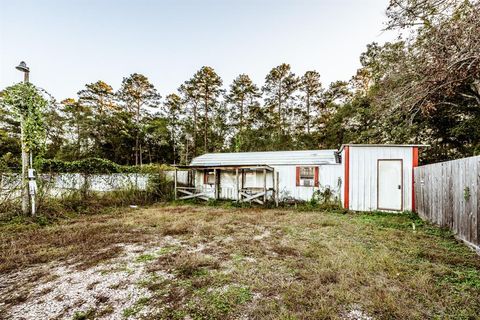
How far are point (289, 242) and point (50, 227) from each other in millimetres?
5940

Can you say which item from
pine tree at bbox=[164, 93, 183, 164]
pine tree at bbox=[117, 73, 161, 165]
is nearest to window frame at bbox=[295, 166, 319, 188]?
pine tree at bbox=[164, 93, 183, 164]

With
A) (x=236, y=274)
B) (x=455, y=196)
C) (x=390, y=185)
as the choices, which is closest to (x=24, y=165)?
(x=236, y=274)

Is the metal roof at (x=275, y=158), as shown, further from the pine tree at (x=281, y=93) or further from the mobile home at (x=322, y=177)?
the pine tree at (x=281, y=93)

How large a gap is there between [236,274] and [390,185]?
717 centimetres

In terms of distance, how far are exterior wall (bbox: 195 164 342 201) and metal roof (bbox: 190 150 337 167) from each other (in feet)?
1.04

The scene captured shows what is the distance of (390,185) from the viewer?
7621 millimetres

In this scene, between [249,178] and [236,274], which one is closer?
[236,274]

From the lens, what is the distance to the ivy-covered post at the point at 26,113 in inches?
218

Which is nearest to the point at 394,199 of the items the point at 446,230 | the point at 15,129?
the point at 446,230

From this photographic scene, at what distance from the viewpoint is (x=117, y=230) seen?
534 cm

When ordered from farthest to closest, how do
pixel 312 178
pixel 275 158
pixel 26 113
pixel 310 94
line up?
1. pixel 310 94
2. pixel 275 158
3. pixel 312 178
4. pixel 26 113

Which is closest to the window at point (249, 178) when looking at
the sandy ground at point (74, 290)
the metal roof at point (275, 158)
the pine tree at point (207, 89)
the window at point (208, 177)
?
the metal roof at point (275, 158)

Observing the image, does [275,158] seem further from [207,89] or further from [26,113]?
[207,89]

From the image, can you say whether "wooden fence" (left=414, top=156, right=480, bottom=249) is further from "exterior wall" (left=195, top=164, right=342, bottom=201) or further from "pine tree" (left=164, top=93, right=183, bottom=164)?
"pine tree" (left=164, top=93, right=183, bottom=164)
